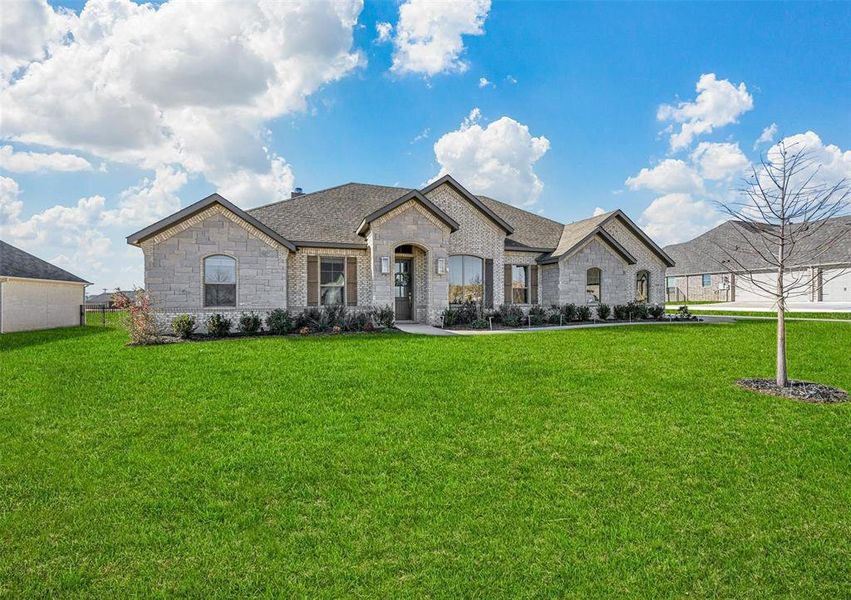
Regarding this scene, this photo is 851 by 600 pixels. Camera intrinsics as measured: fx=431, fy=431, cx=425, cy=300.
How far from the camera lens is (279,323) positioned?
1418 centimetres

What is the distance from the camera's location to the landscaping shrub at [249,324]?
1428 centimetres

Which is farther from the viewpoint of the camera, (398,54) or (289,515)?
(398,54)

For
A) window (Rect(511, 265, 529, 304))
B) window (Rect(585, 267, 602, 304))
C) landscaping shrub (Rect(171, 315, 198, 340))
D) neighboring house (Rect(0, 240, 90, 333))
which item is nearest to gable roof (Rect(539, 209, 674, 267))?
window (Rect(511, 265, 529, 304))

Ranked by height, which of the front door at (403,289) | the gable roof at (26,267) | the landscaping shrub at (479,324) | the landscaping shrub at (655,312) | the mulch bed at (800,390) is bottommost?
the mulch bed at (800,390)

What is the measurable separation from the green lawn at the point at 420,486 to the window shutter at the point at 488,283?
10454 mm

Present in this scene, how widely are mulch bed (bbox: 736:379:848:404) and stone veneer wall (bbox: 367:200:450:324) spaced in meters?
10.8

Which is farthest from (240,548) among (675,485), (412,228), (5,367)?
(412,228)

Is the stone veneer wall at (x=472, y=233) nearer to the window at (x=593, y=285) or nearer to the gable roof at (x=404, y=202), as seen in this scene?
the gable roof at (x=404, y=202)

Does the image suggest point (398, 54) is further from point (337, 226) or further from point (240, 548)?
point (240, 548)

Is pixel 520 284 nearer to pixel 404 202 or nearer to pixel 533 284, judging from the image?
pixel 533 284

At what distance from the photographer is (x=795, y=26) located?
12.8m

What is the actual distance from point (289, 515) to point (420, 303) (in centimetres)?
1411

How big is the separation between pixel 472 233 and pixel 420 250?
2541mm

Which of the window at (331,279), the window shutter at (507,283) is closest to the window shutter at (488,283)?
the window shutter at (507,283)
